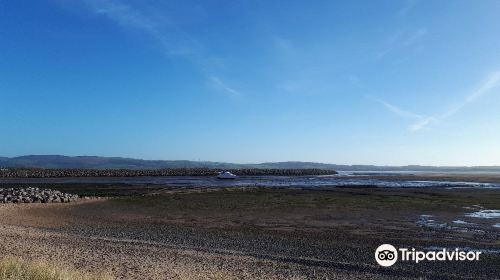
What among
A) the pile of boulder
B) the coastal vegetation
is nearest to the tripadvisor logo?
the coastal vegetation

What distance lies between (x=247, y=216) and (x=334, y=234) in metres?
7.00

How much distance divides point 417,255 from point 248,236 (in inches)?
261

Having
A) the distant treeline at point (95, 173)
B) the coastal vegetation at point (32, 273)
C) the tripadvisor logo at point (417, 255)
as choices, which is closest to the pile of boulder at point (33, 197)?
the coastal vegetation at point (32, 273)

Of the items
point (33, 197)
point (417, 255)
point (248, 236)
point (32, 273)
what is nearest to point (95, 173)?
point (33, 197)

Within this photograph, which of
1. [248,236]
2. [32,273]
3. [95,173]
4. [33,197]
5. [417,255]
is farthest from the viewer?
[95,173]

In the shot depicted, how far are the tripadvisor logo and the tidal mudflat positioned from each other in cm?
37

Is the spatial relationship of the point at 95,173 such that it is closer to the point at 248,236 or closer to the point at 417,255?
the point at 248,236

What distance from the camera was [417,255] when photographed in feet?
48.4

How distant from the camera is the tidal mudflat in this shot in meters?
12.6

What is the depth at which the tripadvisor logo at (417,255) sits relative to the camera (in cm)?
1417

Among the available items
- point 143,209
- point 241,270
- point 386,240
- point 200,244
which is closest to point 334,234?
point 386,240

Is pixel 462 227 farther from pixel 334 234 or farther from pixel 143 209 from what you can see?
pixel 143 209

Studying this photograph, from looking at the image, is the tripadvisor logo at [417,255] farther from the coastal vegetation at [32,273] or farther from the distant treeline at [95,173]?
the distant treeline at [95,173]

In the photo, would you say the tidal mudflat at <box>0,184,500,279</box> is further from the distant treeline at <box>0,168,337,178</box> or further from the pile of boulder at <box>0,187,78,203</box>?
the distant treeline at <box>0,168,337,178</box>
